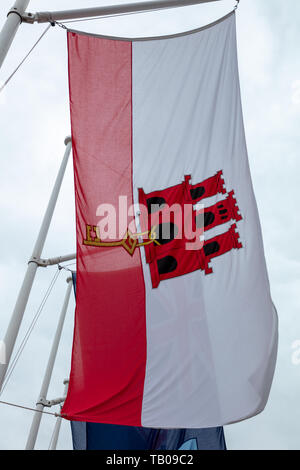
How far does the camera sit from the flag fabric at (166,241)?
15.1 ft

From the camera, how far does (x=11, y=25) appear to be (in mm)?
4945

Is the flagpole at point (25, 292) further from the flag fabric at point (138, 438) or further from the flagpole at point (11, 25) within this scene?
the flagpole at point (11, 25)

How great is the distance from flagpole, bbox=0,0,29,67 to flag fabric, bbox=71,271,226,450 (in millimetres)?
7284

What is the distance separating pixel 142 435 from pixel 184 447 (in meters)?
1.41

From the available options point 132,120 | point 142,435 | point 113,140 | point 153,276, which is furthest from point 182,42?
point 142,435

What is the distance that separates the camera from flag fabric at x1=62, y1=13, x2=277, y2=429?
15.1 ft

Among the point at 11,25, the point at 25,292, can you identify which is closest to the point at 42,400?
the point at 25,292

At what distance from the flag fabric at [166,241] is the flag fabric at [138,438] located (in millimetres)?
5181

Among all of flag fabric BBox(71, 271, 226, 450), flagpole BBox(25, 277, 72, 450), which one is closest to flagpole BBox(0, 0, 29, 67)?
flag fabric BBox(71, 271, 226, 450)

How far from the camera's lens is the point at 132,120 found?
593cm

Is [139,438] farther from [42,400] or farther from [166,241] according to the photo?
[166,241]

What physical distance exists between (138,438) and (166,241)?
587 centimetres

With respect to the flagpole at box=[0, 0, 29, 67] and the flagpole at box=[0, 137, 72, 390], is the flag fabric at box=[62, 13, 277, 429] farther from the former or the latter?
the flagpole at box=[0, 137, 72, 390]

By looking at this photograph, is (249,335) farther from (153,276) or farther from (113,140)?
(113,140)
